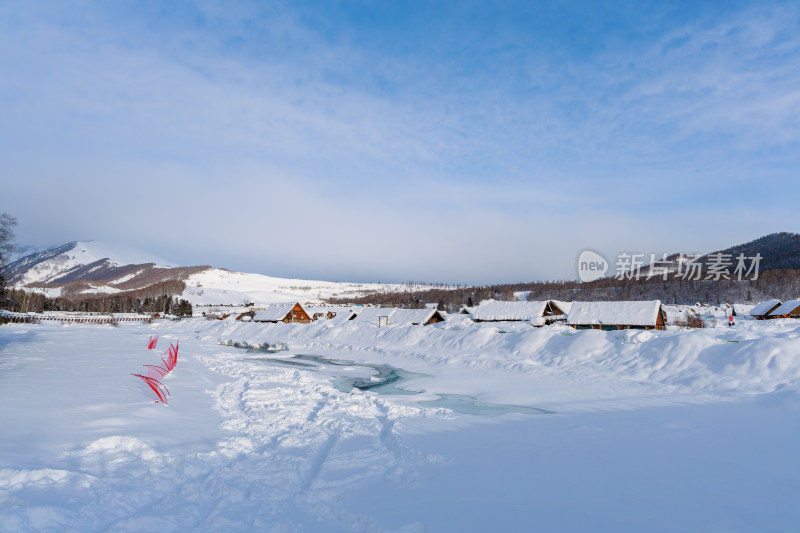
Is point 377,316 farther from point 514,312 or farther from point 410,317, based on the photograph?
point 514,312

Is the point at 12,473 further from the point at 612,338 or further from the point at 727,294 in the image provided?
the point at 727,294

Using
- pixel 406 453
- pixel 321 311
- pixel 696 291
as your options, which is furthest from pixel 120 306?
pixel 696 291

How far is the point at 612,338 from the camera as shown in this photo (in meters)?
22.9

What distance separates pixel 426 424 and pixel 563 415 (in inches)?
150

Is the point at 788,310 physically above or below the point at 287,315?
above

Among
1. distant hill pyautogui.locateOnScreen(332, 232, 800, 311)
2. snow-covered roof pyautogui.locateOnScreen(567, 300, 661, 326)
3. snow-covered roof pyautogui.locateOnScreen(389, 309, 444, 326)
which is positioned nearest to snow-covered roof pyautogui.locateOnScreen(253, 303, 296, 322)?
snow-covered roof pyautogui.locateOnScreen(389, 309, 444, 326)

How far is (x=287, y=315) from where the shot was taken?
6222cm

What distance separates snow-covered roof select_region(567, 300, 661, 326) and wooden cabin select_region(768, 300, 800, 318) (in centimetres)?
3317

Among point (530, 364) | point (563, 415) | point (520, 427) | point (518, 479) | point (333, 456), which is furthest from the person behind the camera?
point (530, 364)

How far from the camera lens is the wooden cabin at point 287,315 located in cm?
6238

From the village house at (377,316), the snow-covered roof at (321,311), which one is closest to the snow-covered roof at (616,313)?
the village house at (377,316)

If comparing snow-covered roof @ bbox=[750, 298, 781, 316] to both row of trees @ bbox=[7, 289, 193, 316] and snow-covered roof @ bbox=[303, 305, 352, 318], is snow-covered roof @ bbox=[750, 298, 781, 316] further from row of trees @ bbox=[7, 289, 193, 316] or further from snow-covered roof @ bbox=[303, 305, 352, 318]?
row of trees @ bbox=[7, 289, 193, 316]

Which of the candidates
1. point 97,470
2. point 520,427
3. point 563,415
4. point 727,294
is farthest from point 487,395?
point 727,294

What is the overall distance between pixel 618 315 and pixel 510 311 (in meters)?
16.4
